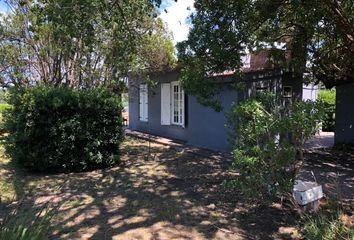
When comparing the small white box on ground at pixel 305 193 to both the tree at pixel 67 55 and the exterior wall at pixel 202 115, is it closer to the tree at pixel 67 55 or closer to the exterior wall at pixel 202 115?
the exterior wall at pixel 202 115

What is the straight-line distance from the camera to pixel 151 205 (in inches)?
233

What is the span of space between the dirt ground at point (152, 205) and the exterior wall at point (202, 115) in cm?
219

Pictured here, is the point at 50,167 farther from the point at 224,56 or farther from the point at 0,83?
the point at 0,83

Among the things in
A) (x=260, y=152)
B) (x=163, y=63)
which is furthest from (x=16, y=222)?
(x=163, y=63)

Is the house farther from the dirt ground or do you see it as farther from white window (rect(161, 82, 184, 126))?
the dirt ground

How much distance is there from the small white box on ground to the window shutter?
31.2 feet

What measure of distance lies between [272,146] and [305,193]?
1135 millimetres

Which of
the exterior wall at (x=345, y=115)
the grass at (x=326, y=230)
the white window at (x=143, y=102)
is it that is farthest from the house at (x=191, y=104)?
the grass at (x=326, y=230)

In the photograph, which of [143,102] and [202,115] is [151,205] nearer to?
[202,115]

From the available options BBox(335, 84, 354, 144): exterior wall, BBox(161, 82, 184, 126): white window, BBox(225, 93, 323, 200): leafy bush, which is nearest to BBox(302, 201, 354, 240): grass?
BBox(225, 93, 323, 200): leafy bush

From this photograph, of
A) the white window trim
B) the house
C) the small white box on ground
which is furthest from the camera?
the white window trim

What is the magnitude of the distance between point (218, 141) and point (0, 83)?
9700 millimetres

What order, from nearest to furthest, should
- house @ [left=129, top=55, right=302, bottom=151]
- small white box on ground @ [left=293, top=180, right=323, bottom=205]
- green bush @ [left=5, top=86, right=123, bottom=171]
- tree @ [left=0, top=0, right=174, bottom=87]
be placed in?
small white box on ground @ [left=293, top=180, right=323, bottom=205]
green bush @ [left=5, top=86, right=123, bottom=171]
house @ [left=129, top=55, right=302, bottom=151]
tree @ [left=0, top=0, right=174, bottom=87]

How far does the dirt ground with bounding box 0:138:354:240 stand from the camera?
4832 millimetres
